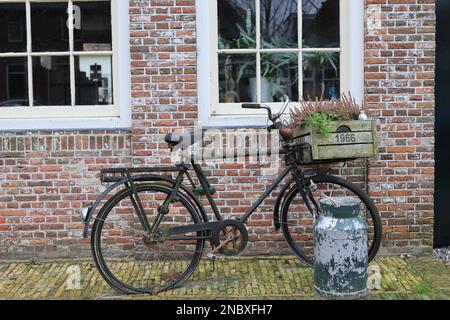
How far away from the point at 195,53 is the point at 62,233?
2.03 metres

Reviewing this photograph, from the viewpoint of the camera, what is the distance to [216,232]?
492 centimetres

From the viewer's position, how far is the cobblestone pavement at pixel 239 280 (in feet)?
15.9

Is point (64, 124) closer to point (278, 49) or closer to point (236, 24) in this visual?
point (236, 24)

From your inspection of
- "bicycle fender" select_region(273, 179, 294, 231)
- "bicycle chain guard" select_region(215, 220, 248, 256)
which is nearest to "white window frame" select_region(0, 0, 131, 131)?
"bicycle chain guard" select_region(215, 220, 248, 256)

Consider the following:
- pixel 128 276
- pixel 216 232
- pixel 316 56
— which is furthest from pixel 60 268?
pixel 316 56

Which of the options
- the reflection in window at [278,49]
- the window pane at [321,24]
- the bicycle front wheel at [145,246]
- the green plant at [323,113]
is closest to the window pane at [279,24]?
the reflection in window at [278,49]

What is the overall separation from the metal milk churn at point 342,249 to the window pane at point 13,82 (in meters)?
3.02

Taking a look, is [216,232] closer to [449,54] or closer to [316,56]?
[316,56]

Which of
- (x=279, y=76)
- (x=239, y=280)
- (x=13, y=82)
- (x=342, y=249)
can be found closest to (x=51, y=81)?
(x=13, y=82)

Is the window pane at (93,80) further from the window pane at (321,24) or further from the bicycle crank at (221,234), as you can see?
the window pane at (321,24)

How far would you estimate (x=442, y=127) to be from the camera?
6.03 metres

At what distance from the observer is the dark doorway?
19.5 ft

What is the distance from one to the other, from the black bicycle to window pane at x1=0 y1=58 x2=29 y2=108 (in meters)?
1.39

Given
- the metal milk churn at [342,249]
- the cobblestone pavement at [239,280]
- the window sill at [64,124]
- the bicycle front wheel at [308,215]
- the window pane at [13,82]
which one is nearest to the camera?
the metal milk churn at [342,249]
